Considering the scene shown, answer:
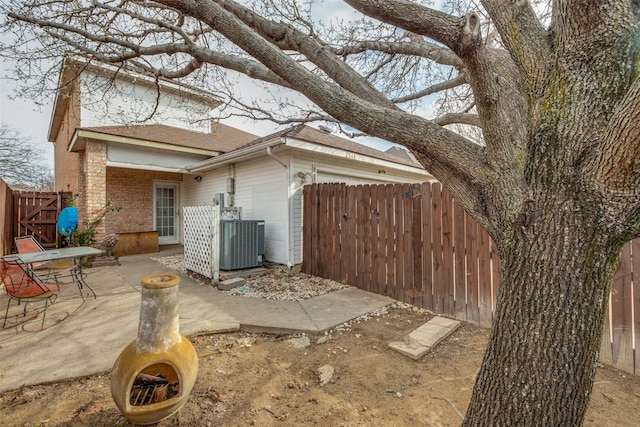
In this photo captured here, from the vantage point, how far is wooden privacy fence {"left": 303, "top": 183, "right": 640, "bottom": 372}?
2930mm

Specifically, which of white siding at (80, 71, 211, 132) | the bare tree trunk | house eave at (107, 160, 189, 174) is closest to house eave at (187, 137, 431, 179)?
house eave at (107, 160, 189, 174)

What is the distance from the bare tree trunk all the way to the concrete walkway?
8.06ft

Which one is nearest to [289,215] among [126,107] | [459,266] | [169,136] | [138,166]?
[459,266]

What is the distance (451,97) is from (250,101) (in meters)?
4.72

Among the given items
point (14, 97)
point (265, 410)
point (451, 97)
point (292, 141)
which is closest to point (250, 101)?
point (292, 141)

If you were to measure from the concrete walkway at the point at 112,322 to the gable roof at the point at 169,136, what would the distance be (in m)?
4.03

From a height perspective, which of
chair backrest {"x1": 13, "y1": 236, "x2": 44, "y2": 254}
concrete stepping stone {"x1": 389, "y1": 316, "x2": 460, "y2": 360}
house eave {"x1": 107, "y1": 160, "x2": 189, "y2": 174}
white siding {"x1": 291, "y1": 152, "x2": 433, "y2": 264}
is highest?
house eave {"x1": 107, "y1": 160, "x2": 189, "y2": 174}

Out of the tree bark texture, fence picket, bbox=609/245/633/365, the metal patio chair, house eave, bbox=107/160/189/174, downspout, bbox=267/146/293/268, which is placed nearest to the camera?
the tree bark texture

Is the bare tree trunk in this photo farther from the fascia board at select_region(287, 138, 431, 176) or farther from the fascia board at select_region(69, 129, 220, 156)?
the fascia board at select_region(69, 129, 220, 156)

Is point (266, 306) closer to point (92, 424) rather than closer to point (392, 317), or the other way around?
point (392, 317)

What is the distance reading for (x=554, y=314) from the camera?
1400 mm

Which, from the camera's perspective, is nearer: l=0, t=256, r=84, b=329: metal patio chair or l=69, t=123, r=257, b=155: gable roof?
l=0, t=256, r=84, b=329: metal patio chair

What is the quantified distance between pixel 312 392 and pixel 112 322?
2.92 metres

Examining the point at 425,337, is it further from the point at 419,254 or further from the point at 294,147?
the point at 294,147
